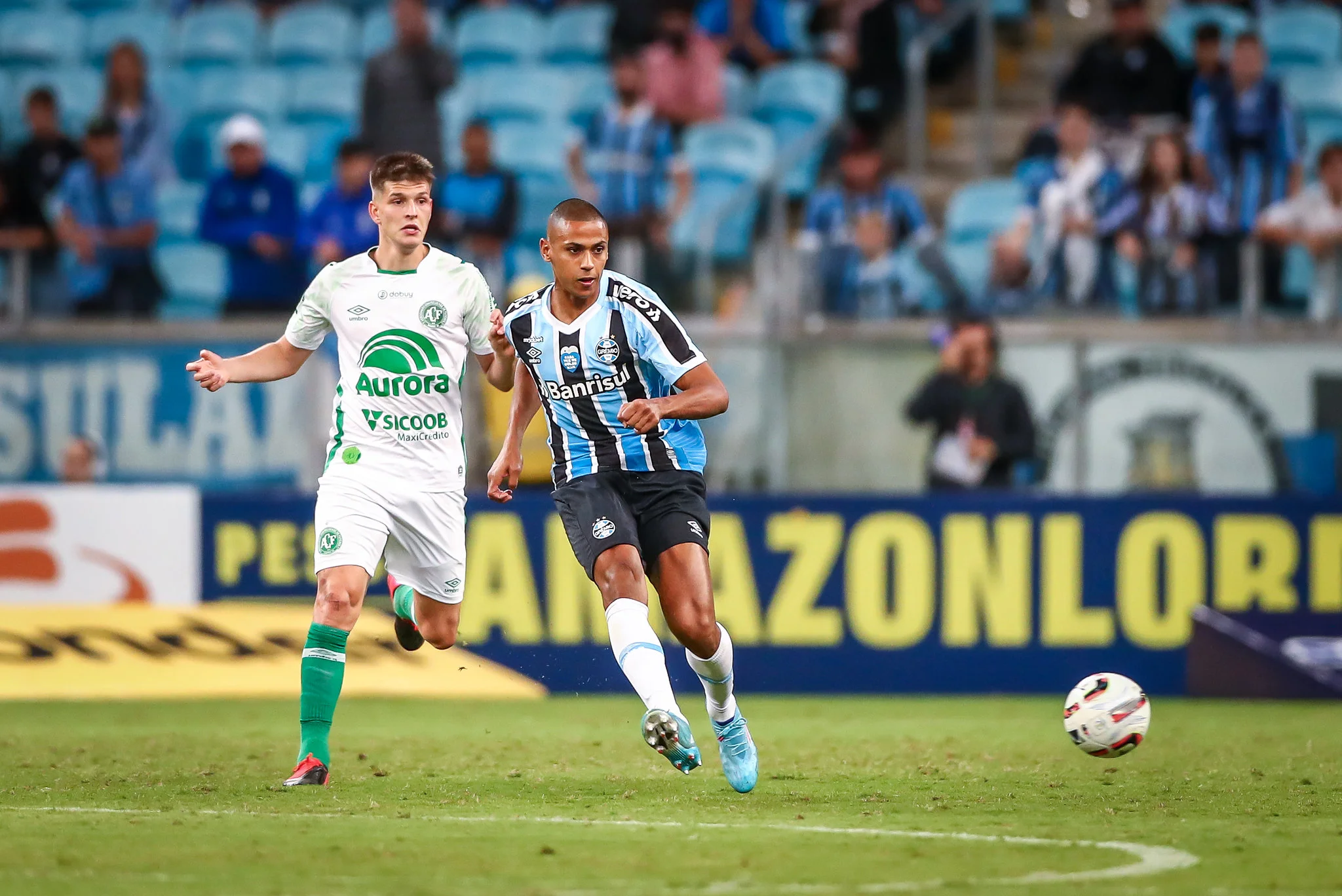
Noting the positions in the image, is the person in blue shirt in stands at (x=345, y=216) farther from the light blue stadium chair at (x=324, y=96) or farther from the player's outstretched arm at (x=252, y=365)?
the player's outstretched arm at (x=252, y=365)

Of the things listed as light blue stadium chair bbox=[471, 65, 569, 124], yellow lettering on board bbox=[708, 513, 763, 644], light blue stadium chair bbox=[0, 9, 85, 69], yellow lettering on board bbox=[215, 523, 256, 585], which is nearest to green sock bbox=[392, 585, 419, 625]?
yellow lettering on board bbox=[708, 513, 763, 644]

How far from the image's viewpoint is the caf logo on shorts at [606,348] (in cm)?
766

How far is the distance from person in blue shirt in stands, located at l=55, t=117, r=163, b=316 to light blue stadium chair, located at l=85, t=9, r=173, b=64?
2436 millimetres

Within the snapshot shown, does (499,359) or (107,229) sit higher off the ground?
(107,229)

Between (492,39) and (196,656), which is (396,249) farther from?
(492,39)

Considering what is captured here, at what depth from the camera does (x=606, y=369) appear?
25.2 feet

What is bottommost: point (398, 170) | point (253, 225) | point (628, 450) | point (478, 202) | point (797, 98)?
point (628, 450)

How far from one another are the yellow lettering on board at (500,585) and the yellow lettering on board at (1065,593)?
3.43 metres

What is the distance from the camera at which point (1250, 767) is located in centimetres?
853

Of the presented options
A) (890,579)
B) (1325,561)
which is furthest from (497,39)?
(1325,561)

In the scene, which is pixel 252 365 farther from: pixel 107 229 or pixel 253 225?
pixel 107 229

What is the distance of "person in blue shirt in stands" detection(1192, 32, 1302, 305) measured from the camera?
14.1m

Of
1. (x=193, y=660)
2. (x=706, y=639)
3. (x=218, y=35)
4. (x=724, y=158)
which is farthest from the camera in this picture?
(x=218, y=35)

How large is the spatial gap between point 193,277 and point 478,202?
2.43 m
